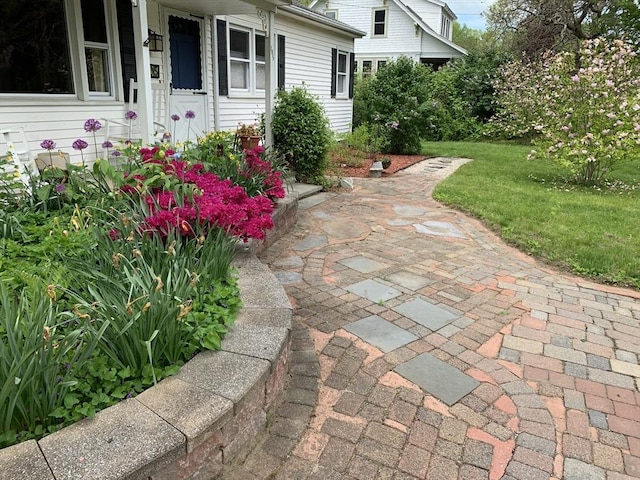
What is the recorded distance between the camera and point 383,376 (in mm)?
2469

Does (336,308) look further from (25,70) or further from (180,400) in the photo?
(25,70)

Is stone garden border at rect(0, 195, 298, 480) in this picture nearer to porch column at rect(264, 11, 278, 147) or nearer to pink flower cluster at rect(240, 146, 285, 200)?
pink flower cluster at rect(240, 146, 285, 200)

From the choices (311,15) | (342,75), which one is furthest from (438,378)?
(342,75)

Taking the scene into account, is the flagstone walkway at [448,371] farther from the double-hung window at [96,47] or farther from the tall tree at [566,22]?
the tall tree at [566,22]

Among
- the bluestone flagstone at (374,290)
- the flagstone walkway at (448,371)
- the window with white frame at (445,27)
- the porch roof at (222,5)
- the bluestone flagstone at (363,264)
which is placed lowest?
the flagstone walkway at (448,371)

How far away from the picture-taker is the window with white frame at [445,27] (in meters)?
25.1

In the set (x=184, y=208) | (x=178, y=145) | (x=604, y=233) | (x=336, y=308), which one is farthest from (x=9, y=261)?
(x=604, y=233)

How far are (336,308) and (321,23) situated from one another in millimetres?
9812

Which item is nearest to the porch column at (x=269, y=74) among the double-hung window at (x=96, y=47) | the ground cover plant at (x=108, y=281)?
the double-hung window at (x=96, y=47)

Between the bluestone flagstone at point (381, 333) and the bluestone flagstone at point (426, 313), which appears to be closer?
the bluestone flagstone at point (381, 333)

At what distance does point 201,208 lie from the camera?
2812mm

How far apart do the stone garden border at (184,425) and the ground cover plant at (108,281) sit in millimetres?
87

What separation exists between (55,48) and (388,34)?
61.1 feet

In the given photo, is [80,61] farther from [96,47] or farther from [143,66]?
[143,66]
